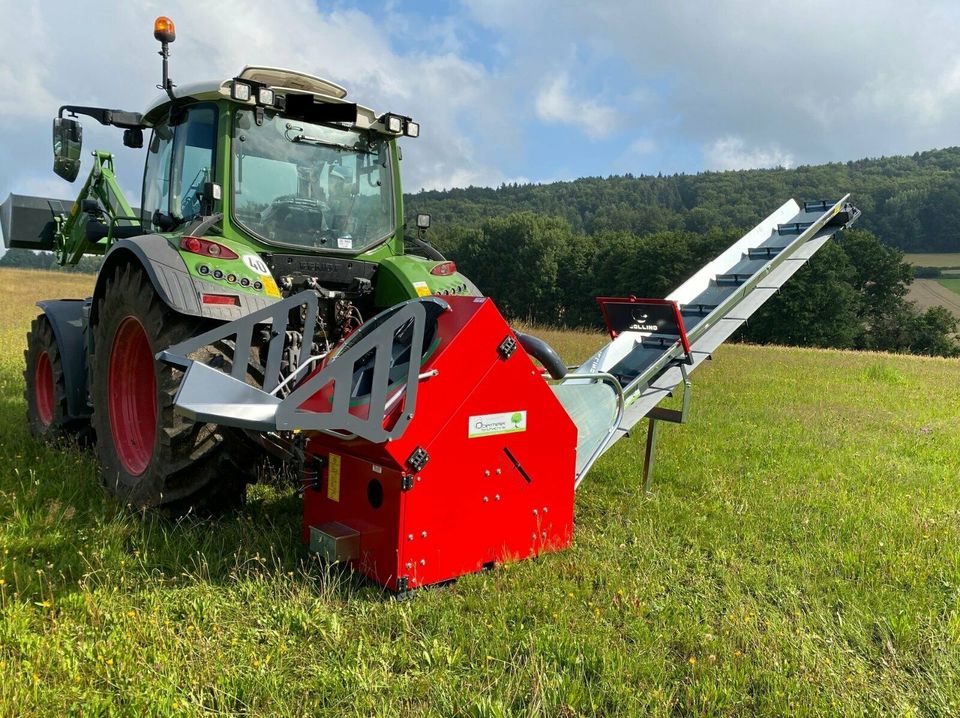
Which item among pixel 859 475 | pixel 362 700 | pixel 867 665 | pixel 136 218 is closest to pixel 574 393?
pixel 867 665

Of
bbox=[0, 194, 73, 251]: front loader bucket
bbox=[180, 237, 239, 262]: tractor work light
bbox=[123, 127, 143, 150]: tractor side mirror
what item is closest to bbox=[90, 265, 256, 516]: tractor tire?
bbox=[180, 237, 239, 262]: tractor work light

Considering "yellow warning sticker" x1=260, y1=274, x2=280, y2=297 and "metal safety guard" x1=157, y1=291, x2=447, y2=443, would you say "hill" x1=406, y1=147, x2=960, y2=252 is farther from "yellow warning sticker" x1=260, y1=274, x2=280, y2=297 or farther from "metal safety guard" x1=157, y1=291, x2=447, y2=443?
"metal safety guard" x1=157, y1=291, x2=447, y2=443

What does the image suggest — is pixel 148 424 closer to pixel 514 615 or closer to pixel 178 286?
pixel 178 286

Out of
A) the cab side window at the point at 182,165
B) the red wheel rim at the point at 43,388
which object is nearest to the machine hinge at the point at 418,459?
the cab side window at the point at 182,165

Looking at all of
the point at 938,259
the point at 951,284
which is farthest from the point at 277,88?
the point at 938,259

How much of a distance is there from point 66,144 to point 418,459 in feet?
12.2

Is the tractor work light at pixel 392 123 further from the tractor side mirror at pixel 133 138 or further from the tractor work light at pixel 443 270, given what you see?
the tractor side mirror at pixel 133 138

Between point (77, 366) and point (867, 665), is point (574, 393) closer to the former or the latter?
point (867, 665)

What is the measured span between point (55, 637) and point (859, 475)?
493cm

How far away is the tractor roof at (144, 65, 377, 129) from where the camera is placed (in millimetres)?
3920

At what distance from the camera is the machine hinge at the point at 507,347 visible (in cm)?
291

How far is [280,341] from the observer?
324 cm

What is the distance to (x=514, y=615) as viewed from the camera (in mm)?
2623

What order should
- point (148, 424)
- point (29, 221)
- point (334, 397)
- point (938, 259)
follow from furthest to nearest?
point (938, 259) → point (29, 221) → point (148, 424) → point (334, 397)
